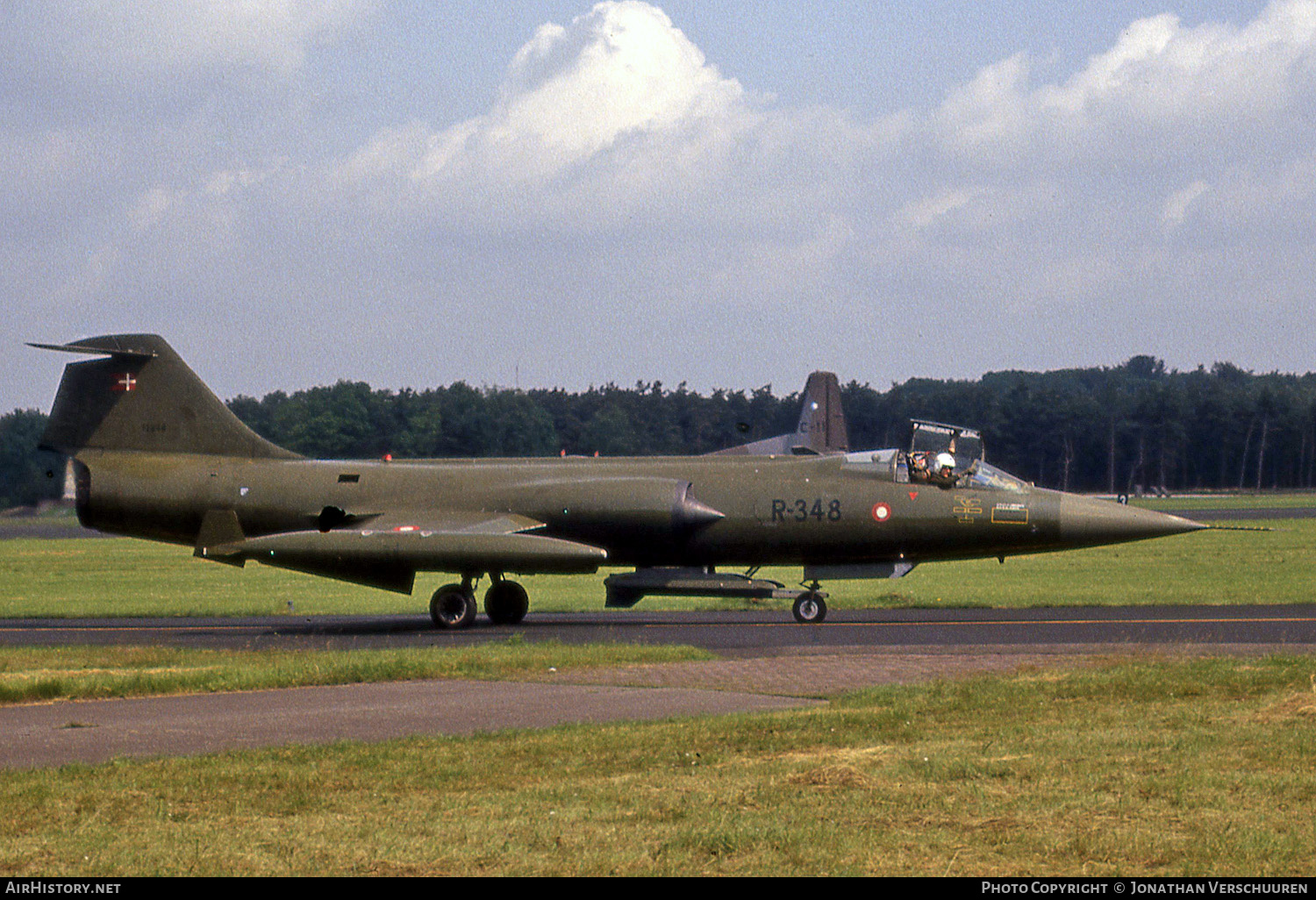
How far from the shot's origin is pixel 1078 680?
45.0 feet

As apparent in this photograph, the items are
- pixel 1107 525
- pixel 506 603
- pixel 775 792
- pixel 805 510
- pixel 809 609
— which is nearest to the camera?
pixel 775 792

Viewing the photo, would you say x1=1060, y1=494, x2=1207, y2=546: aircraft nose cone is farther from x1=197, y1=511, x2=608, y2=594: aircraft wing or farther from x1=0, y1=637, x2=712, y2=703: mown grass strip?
x1=0, y1=637, x2=712, y2=703: mown grass strip

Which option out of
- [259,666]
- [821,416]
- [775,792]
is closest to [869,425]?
[821,416]

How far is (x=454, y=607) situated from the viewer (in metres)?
24.3

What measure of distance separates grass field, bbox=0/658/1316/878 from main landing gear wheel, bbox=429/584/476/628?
1314 centimetres

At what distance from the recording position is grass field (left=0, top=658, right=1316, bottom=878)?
691 cm

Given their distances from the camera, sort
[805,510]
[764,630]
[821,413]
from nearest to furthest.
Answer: [764,630], [805,510], [821,413]

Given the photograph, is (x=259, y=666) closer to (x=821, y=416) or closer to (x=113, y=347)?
(x=113, y=347)

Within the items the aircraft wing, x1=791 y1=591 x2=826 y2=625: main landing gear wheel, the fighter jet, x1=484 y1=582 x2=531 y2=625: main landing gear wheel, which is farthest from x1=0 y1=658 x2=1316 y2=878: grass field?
x1=484 y1=582 x2=531 y2=625: main landing gear wheel

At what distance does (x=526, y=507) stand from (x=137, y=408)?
7.46m

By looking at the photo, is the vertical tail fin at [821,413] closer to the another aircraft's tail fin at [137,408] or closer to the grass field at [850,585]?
the grass field at [850,585]

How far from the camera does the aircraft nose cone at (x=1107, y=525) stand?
23781mm

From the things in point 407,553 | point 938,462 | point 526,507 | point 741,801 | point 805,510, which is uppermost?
point 938,462

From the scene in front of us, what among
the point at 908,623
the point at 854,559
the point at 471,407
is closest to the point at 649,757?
the point at 908,623
